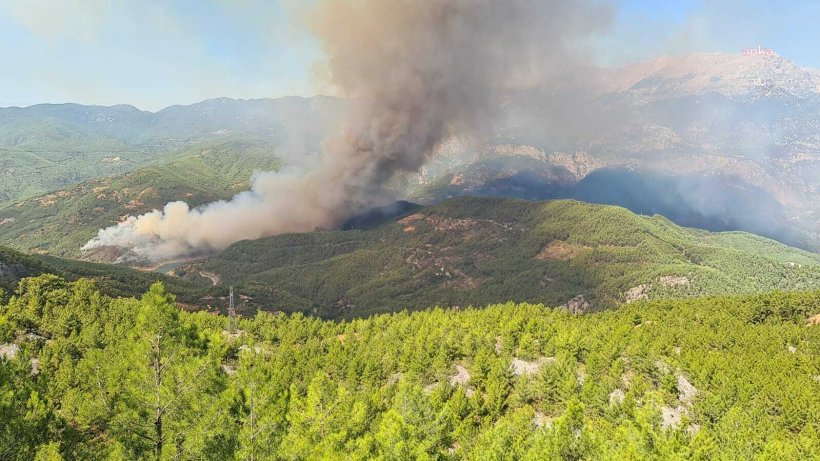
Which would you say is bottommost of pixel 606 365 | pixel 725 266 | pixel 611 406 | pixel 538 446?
pixel 725 266

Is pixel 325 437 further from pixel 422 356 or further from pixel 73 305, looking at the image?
pixel 73 305

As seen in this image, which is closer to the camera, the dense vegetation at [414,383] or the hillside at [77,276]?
the dense vegetation at [414,383]

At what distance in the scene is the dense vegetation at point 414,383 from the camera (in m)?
21.5

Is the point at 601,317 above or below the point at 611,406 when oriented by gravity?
below

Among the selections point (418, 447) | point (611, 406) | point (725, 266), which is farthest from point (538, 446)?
point (725, 266)

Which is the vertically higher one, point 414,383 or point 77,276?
point 77,276

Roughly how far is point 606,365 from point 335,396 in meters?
36.6

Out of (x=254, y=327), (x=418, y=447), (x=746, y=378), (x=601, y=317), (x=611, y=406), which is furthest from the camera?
(x=601, y=317)

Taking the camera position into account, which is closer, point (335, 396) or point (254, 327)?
point (335, 396)

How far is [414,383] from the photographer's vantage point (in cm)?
5219

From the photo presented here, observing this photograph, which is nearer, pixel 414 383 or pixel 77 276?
pixel 414 383

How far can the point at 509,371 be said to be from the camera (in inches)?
2115

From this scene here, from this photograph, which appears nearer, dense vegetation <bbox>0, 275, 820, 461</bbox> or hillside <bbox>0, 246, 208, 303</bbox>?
dense vegetation <bbox>0, 275, 820, 461</bbox>

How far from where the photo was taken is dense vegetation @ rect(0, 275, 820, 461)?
21.5 meters
